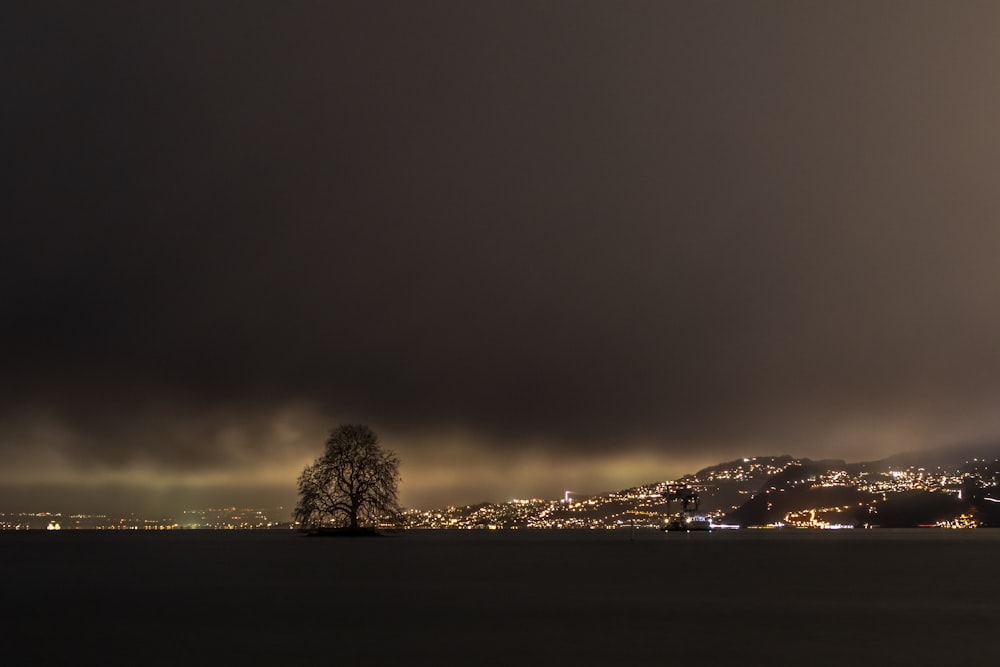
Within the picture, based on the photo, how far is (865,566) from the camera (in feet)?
309

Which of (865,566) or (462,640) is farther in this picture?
(865,566)

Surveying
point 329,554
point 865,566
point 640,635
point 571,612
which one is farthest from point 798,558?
point 640,635

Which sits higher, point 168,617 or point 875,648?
point 168,617

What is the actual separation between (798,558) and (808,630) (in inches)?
2793

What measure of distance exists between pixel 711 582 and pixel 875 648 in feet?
118

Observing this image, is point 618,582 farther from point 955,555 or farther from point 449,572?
point 955,555

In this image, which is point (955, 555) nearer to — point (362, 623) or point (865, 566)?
point (865, 566)

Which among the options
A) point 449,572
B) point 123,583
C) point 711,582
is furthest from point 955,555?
point 123,583

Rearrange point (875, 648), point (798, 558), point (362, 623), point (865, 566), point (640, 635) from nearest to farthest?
1. point (875, 648)
2. point (640, 635)
3. point (362, 623)
4. point (865, 566)
5. point (798, 558)

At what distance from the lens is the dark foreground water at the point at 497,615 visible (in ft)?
122

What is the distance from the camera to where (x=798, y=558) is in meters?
112

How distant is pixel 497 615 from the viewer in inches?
1982

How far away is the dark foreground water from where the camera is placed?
122 feet

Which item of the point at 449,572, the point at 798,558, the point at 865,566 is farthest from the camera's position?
the point at 798,558
